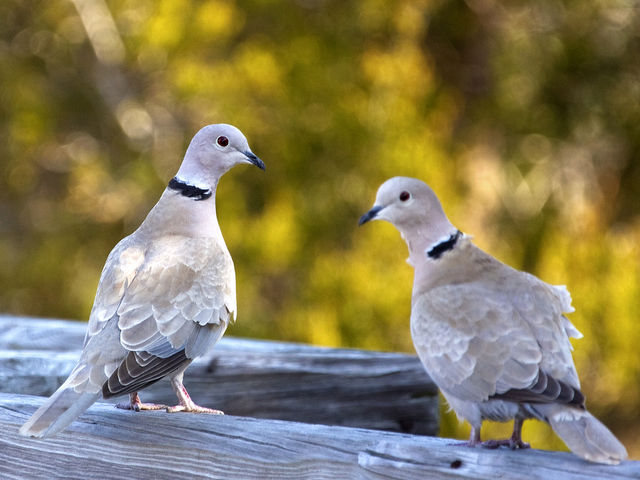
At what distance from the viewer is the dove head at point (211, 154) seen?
8.70 ft

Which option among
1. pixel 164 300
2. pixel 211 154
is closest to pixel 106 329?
pixel 164 300

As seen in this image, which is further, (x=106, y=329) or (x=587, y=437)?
(x=106, y=329)

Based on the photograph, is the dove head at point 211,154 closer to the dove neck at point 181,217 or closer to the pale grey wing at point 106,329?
the dove neck at point 181,217

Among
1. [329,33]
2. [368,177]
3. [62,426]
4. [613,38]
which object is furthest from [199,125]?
[62,426]

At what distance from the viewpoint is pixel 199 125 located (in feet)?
25.6

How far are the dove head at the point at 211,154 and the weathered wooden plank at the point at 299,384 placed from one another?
→ 0.81 meters

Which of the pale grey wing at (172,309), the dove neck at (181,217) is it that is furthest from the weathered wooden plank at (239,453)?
the dove neck at (181,217)

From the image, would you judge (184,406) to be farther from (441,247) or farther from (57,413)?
(441,247)

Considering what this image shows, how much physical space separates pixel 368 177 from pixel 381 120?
0.42m

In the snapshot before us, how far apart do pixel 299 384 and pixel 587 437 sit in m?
1.63

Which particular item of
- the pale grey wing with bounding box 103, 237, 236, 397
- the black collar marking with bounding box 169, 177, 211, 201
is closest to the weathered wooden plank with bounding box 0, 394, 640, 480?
the pale grey wing with bounding box 103, 237, 236, 397

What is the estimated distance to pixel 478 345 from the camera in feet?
6.79

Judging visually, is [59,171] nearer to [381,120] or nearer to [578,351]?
[381,120]

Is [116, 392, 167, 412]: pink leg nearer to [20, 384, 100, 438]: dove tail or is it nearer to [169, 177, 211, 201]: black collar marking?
[20, 384, 100, 438]: dove tail
